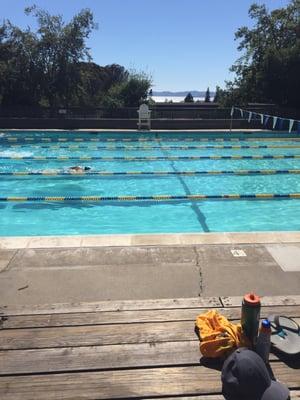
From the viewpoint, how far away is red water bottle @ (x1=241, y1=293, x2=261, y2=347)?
2.09 meters

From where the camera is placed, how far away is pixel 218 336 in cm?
211

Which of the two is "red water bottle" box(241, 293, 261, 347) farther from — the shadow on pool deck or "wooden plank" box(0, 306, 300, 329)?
the shadow on pool deck

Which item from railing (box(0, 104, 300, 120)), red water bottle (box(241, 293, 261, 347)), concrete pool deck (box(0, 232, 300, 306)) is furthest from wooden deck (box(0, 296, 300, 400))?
railing (box(0, 104, 300, 120))

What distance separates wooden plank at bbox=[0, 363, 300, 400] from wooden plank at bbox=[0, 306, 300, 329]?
465 mm

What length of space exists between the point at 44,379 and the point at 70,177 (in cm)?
875

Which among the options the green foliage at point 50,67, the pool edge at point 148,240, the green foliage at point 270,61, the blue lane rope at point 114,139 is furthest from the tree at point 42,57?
the pool edge at point 148,240

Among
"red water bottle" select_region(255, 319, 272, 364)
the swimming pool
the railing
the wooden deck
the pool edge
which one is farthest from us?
the railing

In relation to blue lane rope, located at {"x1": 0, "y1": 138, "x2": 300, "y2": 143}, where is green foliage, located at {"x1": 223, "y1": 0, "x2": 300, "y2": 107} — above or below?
above

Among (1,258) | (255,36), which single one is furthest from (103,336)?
(255,36)

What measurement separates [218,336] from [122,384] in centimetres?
58

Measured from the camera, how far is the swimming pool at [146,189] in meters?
7.56

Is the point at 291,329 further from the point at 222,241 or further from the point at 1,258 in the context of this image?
the point at 1,258

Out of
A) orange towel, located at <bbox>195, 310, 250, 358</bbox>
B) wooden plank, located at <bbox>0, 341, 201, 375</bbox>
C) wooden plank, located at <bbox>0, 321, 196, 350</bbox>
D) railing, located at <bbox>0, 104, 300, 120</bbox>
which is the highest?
orange towel, located at <bbox>195, 310, 250, 358</bbox>

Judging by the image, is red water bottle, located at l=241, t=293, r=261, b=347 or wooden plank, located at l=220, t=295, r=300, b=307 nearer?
red water bottle, located at l=241, t=293, r=261, b=347
